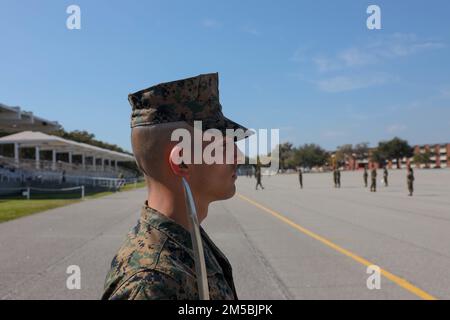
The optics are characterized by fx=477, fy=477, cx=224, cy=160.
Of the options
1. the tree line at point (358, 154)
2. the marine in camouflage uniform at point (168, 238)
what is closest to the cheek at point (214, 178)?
the marine in camouflage uniform at point (168, 238)

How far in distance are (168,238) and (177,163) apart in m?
0.24

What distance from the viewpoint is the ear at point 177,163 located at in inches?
59.4

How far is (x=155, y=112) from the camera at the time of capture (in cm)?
154

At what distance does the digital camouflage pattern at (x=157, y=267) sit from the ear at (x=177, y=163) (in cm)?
16

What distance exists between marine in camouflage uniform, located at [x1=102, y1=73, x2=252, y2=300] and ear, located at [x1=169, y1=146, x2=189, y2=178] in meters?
0.10

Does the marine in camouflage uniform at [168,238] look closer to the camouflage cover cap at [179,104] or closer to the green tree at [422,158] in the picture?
the camouflage cover cap at [179,104]

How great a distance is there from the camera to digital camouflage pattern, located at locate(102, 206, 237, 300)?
1301 mm

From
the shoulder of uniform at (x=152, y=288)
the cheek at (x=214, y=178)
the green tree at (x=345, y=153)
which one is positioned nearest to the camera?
the shoulder of uniform at (x=152, y=288)

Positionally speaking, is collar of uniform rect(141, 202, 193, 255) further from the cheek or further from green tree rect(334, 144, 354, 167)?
green tree rect(334, 144, 354, 167)

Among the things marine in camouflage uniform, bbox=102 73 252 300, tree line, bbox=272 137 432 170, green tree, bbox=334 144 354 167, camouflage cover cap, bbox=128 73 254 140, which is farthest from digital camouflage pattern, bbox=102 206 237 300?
green tree, bbox=334 144 354 167

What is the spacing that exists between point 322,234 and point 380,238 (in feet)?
4.38

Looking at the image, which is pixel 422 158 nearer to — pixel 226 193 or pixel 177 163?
pixel 226 193
